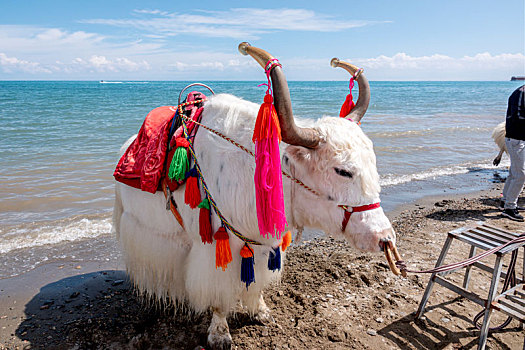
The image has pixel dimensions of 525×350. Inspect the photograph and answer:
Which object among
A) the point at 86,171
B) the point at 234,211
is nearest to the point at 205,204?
Result: the point at 234,211

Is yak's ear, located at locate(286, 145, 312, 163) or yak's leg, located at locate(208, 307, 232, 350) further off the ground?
yak's ear, located at locate(286, 145, 312, 163)

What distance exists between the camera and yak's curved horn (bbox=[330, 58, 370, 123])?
2244 mm

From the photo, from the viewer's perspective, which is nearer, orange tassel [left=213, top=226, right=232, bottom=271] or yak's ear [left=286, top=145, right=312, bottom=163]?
yak's ear [left=286, top=145, right=312, bottom=163]

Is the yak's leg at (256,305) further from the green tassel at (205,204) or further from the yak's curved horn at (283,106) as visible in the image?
the yak's curved horn at (283,106)

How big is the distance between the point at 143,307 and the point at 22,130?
1229cm

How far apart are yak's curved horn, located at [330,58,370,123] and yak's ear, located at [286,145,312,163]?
1.88 ft

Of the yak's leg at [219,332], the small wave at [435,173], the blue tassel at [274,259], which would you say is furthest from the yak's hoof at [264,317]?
the small wave at [435,173]

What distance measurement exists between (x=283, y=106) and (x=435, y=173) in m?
A: 7.24

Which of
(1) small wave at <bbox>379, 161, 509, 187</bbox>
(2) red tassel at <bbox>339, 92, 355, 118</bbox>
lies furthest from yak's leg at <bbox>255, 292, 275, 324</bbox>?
(1) small wave at <bbox>379, 161, 509, 187</bbox>

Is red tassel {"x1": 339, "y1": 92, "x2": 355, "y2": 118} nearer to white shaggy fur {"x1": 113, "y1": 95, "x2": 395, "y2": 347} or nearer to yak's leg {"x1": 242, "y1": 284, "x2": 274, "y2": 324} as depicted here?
white shaggy fur {"x1": 113, "y1": 95, "x2": 395, "y2": 347}

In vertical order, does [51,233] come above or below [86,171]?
below

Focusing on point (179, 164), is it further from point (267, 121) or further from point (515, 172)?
point (515, 172)

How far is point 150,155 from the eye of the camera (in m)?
2.33

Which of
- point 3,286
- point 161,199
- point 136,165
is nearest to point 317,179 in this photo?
point 161,199
